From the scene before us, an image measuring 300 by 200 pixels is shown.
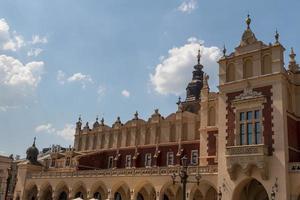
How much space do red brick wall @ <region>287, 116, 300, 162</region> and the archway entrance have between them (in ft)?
12.1

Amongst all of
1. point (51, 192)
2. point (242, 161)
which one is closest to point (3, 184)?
point (51, 192)

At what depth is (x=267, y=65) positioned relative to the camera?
104ft

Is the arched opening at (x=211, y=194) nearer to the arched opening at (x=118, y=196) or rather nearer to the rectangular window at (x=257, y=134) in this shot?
the rectangular window at (x=257, y=134)

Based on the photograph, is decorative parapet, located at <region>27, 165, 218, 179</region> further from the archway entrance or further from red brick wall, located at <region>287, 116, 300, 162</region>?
red brick wall, located at <region>287, 116, 300, 162</region>

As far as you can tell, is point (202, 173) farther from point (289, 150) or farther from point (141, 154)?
point (141, 154)

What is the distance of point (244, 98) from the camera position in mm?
31781

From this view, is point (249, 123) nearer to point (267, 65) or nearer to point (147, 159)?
point (267, 65)

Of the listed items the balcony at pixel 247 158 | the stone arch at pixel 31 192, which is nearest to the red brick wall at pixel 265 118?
the balcony at pixel 247 158

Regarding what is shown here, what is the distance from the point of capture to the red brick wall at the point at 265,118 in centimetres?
2978

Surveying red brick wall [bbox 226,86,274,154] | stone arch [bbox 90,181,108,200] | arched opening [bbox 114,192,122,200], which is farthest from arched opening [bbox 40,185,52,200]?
red brick wall [bbox 226,86,274,154]

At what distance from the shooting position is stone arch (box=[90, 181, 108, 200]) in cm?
4268

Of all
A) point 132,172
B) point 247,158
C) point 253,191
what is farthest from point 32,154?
point 247,158

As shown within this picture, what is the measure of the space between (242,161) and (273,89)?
243 inches

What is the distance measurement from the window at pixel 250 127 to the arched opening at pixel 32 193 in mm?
31698
